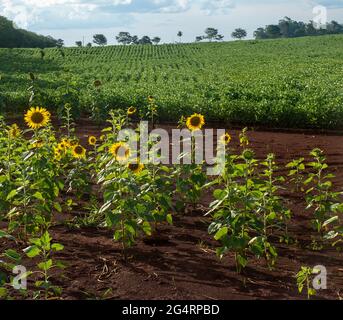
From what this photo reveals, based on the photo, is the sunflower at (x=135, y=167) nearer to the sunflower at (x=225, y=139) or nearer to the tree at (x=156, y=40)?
the sunflower at (x=225, y=139)

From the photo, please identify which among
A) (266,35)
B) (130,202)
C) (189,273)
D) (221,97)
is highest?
(266,35)

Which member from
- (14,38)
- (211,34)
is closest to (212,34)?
A: (211,34)

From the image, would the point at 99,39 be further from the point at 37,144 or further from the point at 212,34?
the point at 37,144

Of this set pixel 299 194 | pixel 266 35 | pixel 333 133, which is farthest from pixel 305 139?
pixel 266 35

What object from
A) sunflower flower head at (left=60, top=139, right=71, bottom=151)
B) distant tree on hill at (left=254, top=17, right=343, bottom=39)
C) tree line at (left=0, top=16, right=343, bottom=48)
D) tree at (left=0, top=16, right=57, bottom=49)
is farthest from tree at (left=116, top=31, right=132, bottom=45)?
sunflower flower head at (left=60, top=139, right=71, bottom=151)

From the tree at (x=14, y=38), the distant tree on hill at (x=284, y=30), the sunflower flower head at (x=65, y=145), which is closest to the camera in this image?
the sunflower flower head at (x=65, y=145)

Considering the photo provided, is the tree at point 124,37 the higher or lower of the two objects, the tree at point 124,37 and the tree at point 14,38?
the higher

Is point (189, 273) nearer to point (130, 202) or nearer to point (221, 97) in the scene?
point (130, 202)

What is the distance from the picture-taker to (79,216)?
18.4 ft

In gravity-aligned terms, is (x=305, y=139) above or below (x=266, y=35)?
below

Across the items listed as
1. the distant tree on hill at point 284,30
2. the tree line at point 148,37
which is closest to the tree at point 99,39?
the tree line at point 148,37

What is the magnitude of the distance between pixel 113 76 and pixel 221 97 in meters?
17.1

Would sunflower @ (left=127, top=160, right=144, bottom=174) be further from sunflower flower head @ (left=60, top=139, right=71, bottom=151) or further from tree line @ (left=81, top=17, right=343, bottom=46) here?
tree line @ (left=81, top=17, right=343, bottom=46)

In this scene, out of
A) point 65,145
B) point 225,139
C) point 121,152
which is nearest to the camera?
point 121,152
